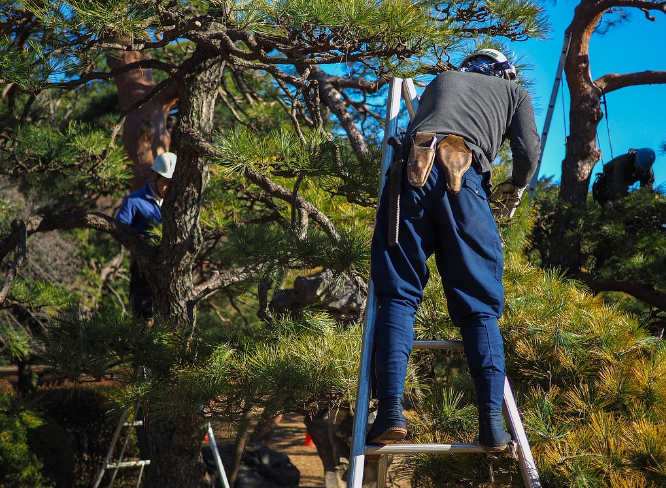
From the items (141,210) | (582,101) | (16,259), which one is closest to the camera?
(16,259)

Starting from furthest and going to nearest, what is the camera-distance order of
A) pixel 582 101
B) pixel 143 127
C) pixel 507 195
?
pixel 582 101
pixel 143 127
pixel 507 195

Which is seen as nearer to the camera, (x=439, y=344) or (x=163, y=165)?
(x=439, y=344)

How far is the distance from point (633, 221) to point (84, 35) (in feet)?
13.9

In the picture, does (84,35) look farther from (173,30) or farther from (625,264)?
(625,264)

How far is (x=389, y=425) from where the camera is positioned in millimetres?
1641

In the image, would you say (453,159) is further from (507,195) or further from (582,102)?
(582,102)

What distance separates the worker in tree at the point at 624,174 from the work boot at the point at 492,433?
4.17 m

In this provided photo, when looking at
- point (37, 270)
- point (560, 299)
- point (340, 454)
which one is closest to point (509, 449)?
point (560, 299)

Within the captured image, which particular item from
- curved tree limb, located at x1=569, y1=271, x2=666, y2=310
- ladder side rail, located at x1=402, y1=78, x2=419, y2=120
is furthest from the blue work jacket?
curved tree limb, located at x1=569, y1=271, x2=666, y2=310

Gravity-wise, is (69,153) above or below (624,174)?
below

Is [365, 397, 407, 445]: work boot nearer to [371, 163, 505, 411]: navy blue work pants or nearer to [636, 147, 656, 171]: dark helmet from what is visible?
[371, 163, 505, 411]: navy blue work pants

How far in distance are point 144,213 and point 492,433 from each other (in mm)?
3129

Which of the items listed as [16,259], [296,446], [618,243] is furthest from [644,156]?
[296,446]

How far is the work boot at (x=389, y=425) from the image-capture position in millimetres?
1633
